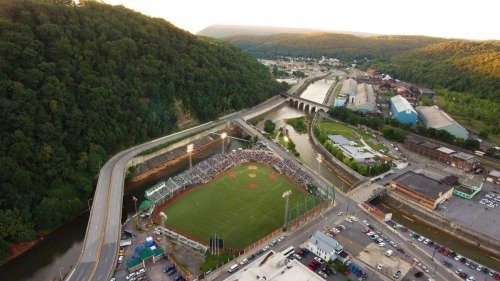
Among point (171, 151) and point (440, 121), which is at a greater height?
point (440, 121)

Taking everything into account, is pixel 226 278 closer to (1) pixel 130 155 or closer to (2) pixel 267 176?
(2) pixel 267 176

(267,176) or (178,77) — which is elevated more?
(178,77)

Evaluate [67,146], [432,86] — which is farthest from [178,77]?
[432,86]

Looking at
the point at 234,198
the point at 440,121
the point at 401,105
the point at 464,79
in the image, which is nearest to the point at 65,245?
the point at 234,198

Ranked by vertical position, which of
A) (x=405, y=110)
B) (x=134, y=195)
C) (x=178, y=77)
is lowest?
(x=134, y=195)

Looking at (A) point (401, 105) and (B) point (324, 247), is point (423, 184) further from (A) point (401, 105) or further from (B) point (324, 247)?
(A) point (401, 105)

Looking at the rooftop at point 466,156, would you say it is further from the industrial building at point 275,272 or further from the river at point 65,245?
the industrial building at point 275,272

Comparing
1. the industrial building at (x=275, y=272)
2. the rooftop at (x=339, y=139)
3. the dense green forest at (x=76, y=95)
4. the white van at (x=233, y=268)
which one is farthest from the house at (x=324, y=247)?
the rooftop at (x=339, y=139)
